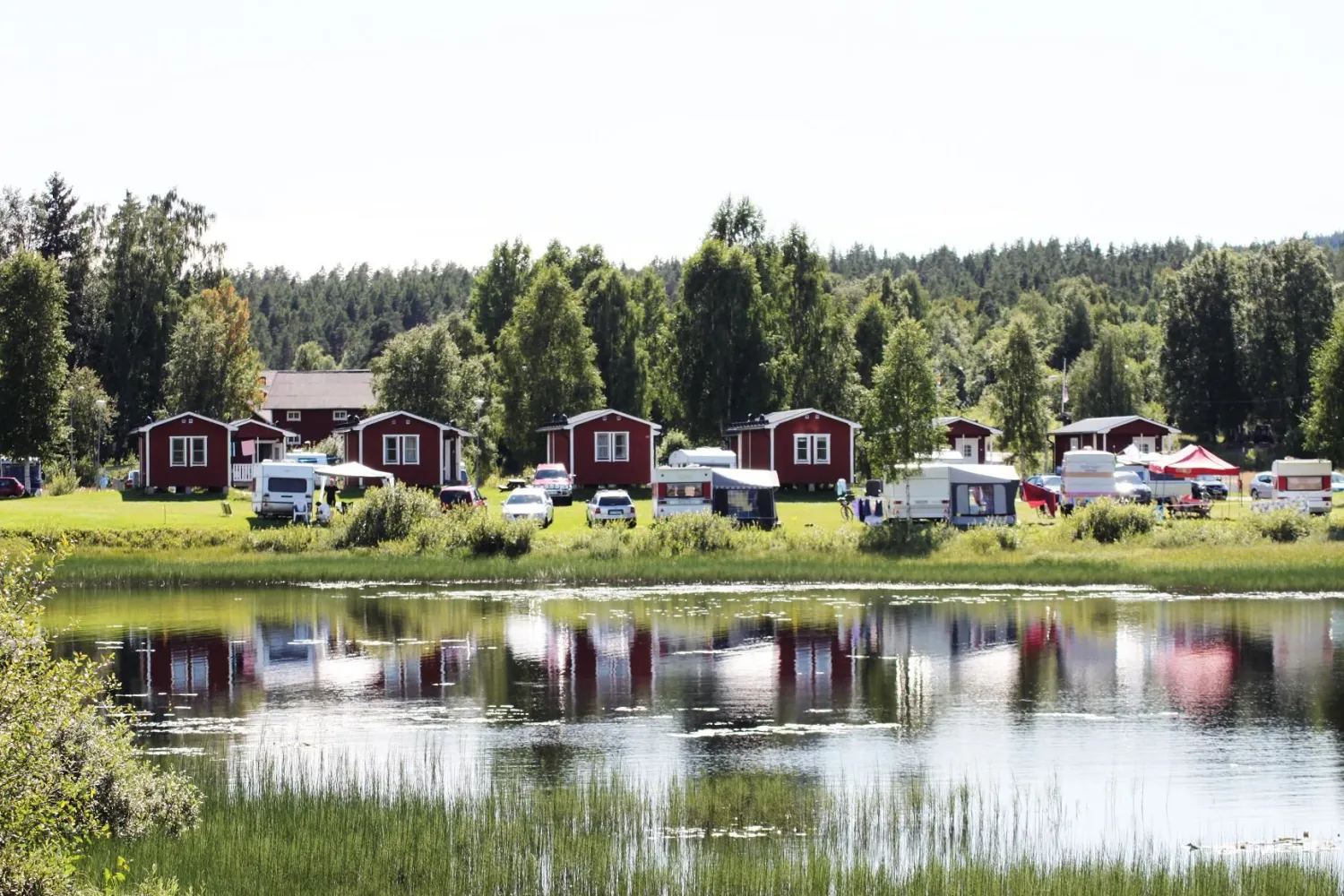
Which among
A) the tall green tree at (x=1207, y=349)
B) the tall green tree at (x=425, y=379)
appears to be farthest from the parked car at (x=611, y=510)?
the tall green tree at (x=1207, y=349)

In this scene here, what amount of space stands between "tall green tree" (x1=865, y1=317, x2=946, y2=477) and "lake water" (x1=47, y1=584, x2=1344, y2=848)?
13009 millimetres

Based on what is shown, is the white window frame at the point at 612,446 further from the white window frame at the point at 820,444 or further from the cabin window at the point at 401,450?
the white window frame at the point at 820,444

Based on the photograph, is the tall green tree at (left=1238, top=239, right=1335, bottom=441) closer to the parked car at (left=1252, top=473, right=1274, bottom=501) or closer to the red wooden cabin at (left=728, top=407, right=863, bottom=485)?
the parked car at (left=1252, top=473, right=1274, bottom=501)

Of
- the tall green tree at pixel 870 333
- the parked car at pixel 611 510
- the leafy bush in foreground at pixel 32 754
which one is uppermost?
the tall green tree at pixel 870 333

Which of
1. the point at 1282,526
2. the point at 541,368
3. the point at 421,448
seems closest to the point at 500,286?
the point at 541,368

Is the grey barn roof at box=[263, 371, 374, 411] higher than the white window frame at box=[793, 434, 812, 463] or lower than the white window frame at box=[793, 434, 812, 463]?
higher

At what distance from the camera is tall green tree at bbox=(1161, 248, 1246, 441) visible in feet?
367

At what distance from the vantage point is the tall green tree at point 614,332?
363 ft

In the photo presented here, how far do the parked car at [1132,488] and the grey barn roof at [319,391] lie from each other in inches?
2628

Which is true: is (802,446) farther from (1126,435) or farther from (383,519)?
(383,519)

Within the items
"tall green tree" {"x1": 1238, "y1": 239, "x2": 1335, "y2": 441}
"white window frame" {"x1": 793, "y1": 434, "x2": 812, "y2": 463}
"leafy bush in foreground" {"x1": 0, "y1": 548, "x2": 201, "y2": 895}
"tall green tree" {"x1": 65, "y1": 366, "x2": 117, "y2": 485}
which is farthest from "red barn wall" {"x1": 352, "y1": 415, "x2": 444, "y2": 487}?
"leafy bush in foreground" {"x1": 0, "y1": 548, "x2": 201, "y2": 895}

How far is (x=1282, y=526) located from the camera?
179ft

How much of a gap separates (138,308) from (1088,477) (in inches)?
2467

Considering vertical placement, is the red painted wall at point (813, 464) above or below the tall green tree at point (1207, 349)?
below
